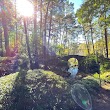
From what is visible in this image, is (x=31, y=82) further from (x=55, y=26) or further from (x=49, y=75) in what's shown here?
(x=55, y=26)

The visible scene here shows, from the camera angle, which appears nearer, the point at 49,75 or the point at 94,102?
the point at 49,75

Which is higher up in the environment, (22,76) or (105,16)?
(105,16)

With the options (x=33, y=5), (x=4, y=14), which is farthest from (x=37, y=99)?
(x=4, y=14)

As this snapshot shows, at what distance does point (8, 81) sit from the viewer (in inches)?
199

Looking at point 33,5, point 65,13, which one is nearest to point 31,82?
point 33,5

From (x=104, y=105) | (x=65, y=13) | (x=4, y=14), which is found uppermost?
(x=65, y=13)

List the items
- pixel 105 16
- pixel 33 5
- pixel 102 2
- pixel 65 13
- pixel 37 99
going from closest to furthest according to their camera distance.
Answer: pixel 37 99, pixel 102 2, pixel 105 16, pixel 33 5, pixel 65 13

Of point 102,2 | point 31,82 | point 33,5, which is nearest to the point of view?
point 31,82

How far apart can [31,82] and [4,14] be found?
1621cm

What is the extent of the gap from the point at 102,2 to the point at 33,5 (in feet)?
34.3

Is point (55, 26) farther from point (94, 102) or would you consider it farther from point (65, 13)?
point (94, 102)

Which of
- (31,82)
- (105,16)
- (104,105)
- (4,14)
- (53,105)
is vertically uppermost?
(4,14)

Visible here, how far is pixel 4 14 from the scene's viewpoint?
64.1 feet

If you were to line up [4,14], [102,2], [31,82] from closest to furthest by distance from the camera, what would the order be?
1. [31,82]
2. [102,2]
3. [4,14]
